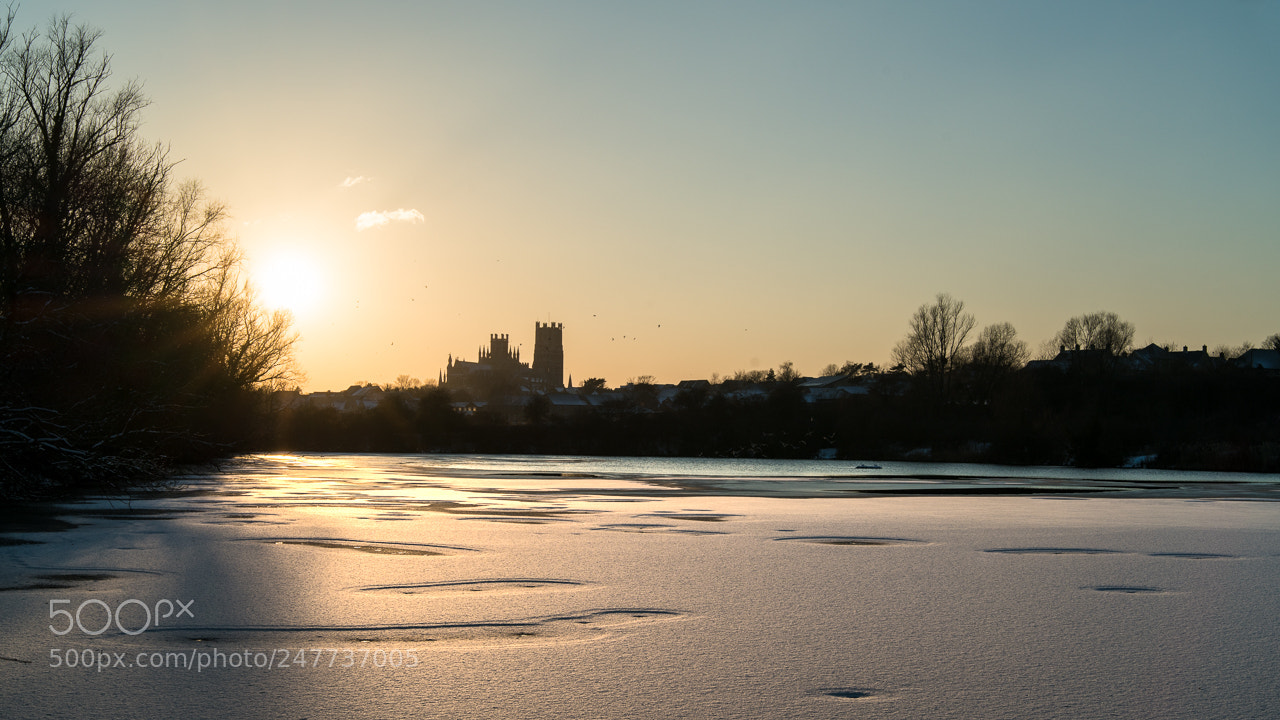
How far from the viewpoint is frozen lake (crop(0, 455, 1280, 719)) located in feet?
13.8

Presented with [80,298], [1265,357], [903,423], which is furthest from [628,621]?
[1265,357]

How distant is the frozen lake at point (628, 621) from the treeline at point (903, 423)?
53.5m

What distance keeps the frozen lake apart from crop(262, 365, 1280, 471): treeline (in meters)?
53.5

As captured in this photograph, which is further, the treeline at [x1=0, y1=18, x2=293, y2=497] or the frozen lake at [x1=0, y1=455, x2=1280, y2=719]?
the treeline at [x1=0, y1=18, x2=293, y2=497]

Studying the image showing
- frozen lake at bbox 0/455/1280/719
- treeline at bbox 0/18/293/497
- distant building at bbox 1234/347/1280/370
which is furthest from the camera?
distant building at bbox 1234/347/1280/370

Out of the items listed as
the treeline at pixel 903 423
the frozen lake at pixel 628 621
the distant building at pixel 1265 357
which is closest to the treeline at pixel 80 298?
the frozen lake at pixel 628 621

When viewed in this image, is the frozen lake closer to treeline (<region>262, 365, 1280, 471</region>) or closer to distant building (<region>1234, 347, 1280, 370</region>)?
treeline (<region>262, 365, 1280, 471</region>)

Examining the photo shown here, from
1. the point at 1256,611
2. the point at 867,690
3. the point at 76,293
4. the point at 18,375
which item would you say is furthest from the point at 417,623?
the point at 76,293

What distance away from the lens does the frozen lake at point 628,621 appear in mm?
4207

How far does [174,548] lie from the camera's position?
9.30 metres

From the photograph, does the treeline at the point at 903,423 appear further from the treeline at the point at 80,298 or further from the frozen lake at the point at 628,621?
the frozen lake at the point at 628,621

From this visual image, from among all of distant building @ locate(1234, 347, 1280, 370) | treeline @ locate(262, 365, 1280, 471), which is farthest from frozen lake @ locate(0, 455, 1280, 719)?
distant building @ locate(1234, 347, 1280, 370)

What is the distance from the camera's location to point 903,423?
72875 millimetres

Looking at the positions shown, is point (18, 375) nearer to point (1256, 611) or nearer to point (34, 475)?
point (34, 475)
